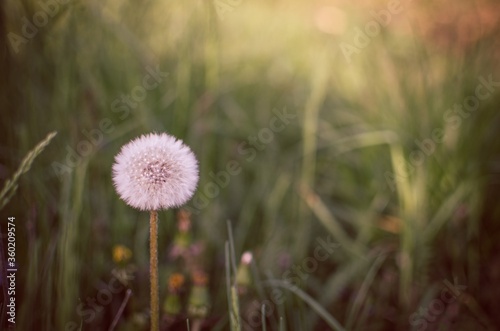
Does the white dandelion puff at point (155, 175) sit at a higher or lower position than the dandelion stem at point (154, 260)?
higher

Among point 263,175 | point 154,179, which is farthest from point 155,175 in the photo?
point 263,175

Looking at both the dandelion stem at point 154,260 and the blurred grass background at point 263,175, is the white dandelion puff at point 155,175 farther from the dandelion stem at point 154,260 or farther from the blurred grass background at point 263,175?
the blurred grass background at point 263,175

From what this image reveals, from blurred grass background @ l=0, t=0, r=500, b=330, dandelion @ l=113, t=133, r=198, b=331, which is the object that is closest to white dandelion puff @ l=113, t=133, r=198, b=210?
dandelion @ l=113, t=133, r=198, b=331

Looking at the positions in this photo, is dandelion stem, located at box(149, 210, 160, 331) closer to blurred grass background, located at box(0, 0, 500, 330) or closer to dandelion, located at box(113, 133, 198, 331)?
dandelion, located at box(113, 133, 198, 331)

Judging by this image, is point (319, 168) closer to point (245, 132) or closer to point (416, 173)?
point (245, 132)

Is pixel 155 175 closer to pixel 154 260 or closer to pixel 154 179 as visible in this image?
pixel 154 179

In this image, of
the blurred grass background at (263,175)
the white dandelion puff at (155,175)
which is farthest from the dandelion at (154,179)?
the blurred grass background at (263,175)

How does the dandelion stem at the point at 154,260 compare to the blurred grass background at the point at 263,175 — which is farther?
the blurred grass background at the point at 263,175
